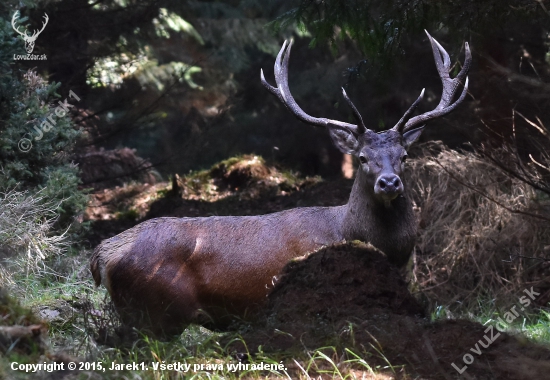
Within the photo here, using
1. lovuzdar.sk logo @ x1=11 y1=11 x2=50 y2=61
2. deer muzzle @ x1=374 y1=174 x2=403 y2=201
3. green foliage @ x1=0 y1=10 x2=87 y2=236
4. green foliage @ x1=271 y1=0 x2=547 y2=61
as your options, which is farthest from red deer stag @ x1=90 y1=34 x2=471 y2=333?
lovuzdar.sk logo @ x1=11 y1=11 x2=50 y2=61

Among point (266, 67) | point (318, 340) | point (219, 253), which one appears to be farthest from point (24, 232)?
point (266, 67)

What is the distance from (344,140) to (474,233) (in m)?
2.64

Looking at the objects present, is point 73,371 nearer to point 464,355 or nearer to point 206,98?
point 464,355

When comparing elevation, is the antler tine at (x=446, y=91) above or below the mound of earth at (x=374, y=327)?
above

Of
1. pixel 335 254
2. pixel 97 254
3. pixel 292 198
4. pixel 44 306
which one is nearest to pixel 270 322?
pixel 335 254

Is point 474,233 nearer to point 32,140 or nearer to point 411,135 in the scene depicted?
point 411,135

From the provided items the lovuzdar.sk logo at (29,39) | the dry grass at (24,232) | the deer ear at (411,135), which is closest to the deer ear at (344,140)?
the deer ear at (411,135)

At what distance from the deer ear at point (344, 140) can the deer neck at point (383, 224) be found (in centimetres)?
36

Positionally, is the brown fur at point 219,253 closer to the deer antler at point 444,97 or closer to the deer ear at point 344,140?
the deer ear at point 344,140

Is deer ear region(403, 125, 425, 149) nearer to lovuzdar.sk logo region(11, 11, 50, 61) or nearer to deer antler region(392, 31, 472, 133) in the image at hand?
deer antler region(392, 31, 472, 133)

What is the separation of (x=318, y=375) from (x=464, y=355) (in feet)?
2.82

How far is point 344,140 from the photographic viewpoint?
6828mm

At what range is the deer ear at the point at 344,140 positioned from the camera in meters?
6.71

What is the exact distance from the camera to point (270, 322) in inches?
195
